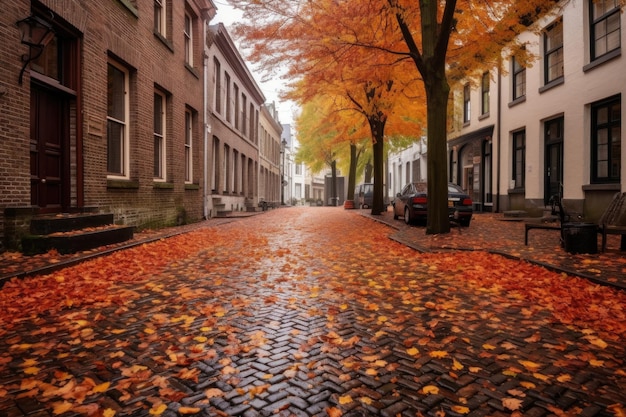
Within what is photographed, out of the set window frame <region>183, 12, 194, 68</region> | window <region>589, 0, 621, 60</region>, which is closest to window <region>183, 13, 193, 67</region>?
window frame <region>183, 12, 194, 68</region>

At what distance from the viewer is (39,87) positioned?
782 cm

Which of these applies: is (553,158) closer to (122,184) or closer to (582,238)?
(582,238)

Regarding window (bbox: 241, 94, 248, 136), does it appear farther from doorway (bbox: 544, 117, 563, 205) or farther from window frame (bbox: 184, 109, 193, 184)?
doorway (bbox: 544, 117, 563, 205)

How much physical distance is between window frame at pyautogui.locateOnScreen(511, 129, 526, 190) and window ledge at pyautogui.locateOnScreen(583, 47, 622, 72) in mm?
5088

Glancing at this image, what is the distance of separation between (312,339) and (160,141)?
11.4 m

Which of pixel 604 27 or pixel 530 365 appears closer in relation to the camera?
pixel 530 365

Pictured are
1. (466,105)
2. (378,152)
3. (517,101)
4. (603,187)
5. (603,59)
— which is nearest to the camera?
(603,187)

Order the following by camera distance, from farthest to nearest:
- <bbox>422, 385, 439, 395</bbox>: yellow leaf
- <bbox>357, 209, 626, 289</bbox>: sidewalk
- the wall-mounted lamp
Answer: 1. the wall-mounted lamp
2. <bbox>357, 209, 626, 289</bbox>: sidewalk
3. <bbox>422, 385, 439, 395</bbox>: yellow leaf

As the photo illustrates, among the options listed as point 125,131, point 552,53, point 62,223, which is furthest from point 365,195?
point 62,223

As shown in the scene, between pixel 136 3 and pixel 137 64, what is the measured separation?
5.53 feet

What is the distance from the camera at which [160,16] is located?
525 inches

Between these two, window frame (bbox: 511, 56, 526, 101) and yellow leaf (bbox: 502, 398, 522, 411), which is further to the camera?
window frame (bbox: 511, 56, 526, 101)

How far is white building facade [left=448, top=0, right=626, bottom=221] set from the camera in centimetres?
1238

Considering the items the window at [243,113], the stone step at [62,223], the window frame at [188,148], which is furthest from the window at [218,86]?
the stone step at [62,223]
